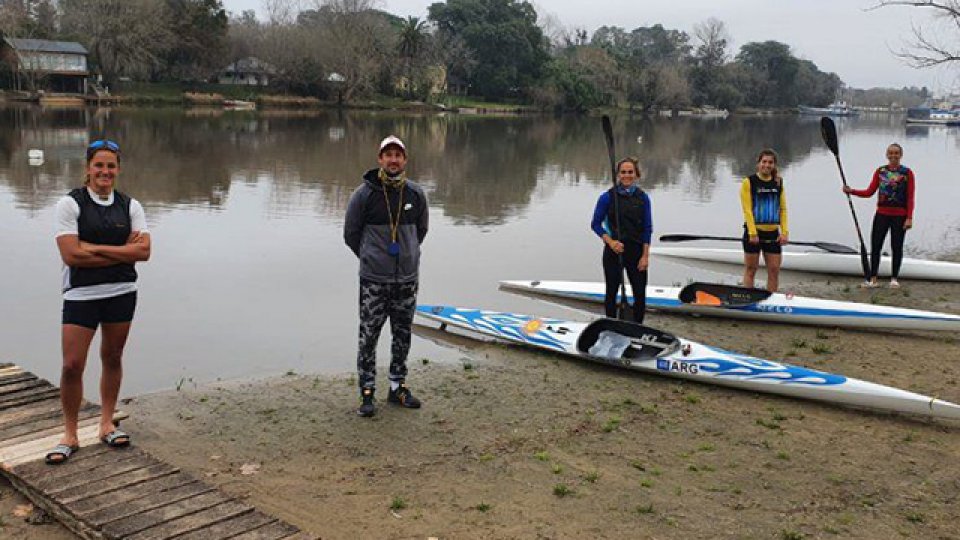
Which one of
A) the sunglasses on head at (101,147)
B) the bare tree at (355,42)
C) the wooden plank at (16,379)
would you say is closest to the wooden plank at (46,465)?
the wooden plank at (16,379)

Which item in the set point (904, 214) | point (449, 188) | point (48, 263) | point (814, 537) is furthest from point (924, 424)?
point (449, 188)

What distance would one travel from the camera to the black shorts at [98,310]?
4430 mm

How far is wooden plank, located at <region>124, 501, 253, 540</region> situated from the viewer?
377cm

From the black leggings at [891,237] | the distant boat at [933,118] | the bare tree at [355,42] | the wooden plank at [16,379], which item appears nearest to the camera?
the wooden plank at [16,379]

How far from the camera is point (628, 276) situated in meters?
7.96

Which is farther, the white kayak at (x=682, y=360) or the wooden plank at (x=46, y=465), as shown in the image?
the white kayak at (x=682, y=360)

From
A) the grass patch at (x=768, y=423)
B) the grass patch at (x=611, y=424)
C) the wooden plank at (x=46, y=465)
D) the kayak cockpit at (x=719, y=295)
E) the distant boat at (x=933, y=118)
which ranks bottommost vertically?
the grass patch at (x=768, y=423)

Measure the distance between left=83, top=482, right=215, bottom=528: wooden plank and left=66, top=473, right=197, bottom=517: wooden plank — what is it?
3 cm

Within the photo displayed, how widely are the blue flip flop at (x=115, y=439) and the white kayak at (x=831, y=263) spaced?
10.3 meters

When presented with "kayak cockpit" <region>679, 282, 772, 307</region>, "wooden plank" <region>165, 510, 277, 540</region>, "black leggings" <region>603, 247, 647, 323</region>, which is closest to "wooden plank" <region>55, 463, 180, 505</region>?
"wooden plank" <region>165, 510, 277, 540</region>

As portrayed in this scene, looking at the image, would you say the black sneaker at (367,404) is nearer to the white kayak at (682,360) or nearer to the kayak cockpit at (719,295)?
the white kayak at (682,360)

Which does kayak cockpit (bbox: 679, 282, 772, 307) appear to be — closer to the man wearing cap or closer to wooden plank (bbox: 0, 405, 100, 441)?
the man wearing cap

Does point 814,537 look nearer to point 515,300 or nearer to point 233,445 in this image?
point 233,445

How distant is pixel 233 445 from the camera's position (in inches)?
209
